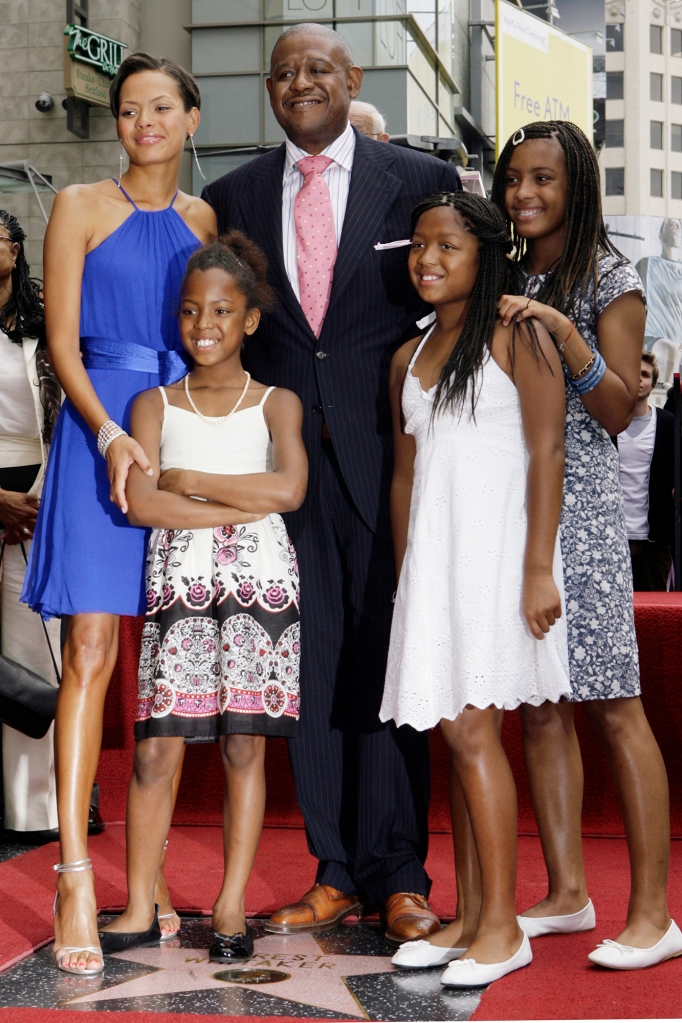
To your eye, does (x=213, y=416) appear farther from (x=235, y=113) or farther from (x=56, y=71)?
(x=56, y=71)

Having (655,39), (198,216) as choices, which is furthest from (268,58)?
(198,216)

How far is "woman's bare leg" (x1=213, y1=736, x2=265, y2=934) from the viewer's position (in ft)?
7.42

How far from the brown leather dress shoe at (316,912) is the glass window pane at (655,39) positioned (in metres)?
20.3

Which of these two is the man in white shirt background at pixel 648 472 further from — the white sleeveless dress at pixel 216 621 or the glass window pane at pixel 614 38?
the glass window pane at pixel 614 38

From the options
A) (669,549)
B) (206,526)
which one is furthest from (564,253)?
(669,549)

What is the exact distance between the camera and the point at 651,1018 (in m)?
1.89

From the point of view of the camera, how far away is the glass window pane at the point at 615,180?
19828 mm

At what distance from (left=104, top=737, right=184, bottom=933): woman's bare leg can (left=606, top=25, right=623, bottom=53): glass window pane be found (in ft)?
67.8

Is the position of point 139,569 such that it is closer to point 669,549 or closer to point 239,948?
point 239,948

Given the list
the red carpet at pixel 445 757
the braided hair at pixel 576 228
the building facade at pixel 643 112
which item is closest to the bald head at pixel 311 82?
the braided hair at pixel 576 228

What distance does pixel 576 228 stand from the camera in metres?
2.34

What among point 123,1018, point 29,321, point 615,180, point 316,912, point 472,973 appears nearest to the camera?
point 123,1018

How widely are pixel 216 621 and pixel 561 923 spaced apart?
0.94 meters

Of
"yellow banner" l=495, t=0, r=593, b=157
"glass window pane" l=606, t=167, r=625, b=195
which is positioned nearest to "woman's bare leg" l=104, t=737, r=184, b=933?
"yellow banner" l=495, t=0, r=593, b=157
